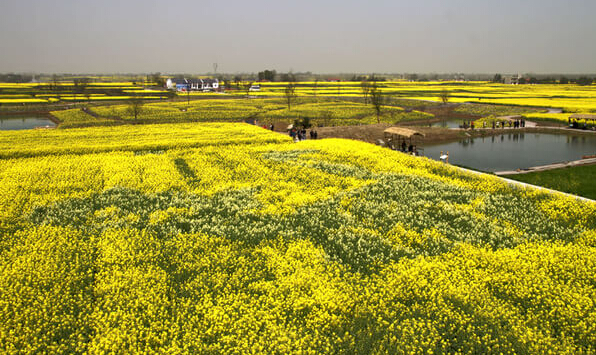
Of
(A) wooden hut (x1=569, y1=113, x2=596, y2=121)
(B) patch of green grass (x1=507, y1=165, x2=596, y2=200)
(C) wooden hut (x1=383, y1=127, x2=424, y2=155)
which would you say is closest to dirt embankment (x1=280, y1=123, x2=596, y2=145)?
(A) wooden hut (x1=569, y1=113, x2=596, y2=121)

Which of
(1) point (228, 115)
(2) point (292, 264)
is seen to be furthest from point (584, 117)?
(1) point (228, 115)

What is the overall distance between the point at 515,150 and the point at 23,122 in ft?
279

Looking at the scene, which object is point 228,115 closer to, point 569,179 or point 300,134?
point 300,134

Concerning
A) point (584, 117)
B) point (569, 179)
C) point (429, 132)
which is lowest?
point (569, 179)

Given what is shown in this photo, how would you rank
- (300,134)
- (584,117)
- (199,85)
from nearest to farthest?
(300,134) < (584,117) < (199,85)

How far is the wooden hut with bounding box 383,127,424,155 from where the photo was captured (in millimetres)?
37469

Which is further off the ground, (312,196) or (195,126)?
(195,126)

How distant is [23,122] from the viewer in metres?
70.9

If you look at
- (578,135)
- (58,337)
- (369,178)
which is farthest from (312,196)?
(578,135)

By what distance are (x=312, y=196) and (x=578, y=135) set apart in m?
50.7

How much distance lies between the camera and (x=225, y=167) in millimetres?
28094

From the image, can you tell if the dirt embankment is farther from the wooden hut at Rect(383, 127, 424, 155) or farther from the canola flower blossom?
the canola flower blossom

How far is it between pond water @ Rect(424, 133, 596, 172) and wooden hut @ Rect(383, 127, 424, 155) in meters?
2.02

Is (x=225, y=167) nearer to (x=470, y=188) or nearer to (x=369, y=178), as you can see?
(x=369, y=178)
